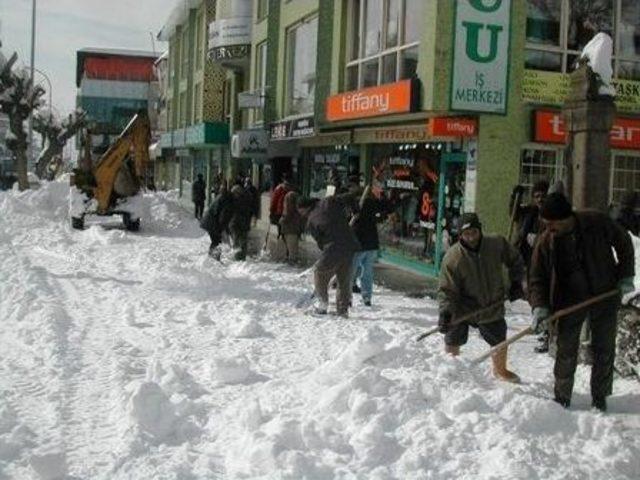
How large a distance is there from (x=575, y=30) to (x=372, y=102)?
3.60m

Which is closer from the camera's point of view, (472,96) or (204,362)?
(204,362)

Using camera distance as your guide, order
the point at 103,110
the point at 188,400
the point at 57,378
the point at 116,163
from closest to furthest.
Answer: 1. the point at 188,400
2. the point at 57,378
3. the point at 116,163
4. the point at 103,110

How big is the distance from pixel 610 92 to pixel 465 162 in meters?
6.09

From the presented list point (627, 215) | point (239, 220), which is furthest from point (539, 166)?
point (239, 220)

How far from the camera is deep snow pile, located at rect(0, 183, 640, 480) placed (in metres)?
4.85

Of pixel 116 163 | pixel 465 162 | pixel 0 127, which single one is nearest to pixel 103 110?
pixel 0 127

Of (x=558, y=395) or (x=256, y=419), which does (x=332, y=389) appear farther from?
(x=558, y=395)

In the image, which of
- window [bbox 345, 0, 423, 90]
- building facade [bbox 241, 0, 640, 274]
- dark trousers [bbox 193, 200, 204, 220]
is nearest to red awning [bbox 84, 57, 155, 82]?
dark trousers [bbox 193, 200, 204, 220]

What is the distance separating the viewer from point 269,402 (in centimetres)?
589

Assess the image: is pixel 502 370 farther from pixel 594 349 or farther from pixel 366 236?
pixel 366 236

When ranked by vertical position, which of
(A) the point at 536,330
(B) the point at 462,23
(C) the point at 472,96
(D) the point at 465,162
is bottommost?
(A) the point at 536,330

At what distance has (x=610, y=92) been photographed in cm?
783

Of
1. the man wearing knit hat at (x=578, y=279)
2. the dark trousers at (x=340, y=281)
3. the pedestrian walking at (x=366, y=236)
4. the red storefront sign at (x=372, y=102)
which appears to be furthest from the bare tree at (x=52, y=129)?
the man wearing knit hat at (x=578, y=279)

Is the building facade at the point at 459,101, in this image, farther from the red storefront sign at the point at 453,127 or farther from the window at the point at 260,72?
the window at the point at 260,72
